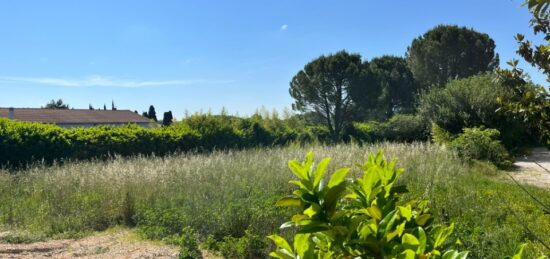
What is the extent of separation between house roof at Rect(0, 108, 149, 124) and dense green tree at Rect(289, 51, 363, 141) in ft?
72.4

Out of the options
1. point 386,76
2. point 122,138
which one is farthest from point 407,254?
point 386,76

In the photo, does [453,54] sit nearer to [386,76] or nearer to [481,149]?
[386,76]

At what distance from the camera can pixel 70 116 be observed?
1734 inches

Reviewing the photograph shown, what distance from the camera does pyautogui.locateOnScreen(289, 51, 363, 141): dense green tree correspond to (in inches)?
1032

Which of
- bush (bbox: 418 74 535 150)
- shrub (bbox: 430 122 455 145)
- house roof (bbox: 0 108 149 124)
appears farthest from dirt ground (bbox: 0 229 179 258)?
house roof (bbox: 0 108 149 124)

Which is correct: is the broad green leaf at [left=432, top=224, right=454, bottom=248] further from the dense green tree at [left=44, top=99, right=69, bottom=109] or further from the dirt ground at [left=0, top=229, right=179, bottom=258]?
the dense green tree at [left=44, top=99, right=69, bottom=109]

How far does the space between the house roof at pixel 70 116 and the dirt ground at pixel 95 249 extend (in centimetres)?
3765

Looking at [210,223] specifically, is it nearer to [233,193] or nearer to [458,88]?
→ [233,193]

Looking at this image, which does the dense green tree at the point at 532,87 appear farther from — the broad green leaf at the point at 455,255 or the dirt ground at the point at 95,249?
the dirt ground at the point at 95,249

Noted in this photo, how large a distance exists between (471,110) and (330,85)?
34.3 feet

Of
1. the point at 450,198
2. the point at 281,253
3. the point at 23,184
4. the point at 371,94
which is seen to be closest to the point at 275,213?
the point at 450,198

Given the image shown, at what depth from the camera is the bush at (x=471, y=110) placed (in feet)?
55.1

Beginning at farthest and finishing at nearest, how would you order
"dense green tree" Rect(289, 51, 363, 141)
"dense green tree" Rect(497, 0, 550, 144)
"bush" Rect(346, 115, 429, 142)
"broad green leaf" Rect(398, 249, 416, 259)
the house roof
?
the house roof
"dense green tree" Rect(289, 51, 363, 141)
"bush" Rect(346, 115, 429, 142)
"dense green tree" Rect(497, 0, 550, 144)
"broad green leaf" Rect(398, 249, 416, 259)

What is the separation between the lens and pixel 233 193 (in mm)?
6391
